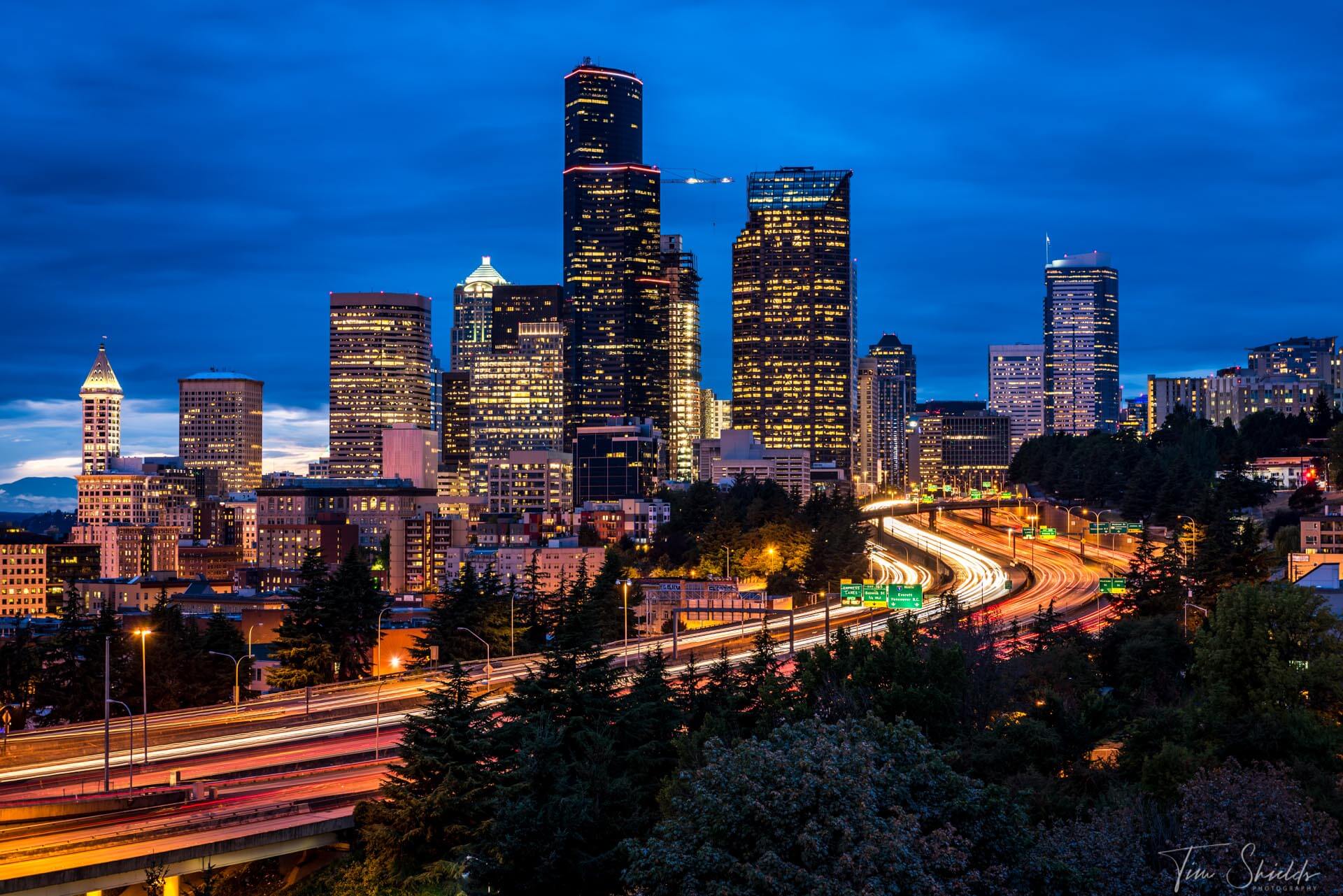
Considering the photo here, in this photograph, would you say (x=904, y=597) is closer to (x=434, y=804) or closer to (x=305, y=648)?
(x=305, y=648)

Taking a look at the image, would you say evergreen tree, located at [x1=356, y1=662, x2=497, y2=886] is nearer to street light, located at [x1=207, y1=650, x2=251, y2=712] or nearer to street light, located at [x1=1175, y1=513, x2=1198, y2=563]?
street light, located at [x1=207, y1=650, x2=251, y2=712]

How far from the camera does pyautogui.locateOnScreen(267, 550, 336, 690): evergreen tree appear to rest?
3474 inches

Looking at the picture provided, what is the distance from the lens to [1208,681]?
53.8 m

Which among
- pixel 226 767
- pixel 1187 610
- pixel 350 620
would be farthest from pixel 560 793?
pixel 350 620

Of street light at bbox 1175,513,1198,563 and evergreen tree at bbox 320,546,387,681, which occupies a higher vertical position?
street light at bbox 1175,513,1198,563

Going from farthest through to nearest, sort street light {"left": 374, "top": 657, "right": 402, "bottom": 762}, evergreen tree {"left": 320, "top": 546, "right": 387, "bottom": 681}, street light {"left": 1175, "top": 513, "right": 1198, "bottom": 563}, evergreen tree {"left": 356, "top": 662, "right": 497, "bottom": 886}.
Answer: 1. street light {"left": 1175, "top": 513, "right": 1198, "bottom": 563}
2. evergreen tree {"left": 320, "top": 546, "right": 387, "bottom": 681}
3. street light {"left": 374, "top": 657, "right": 402, "bottom": 762}
4. evergreen tree {"left": 356, "top": 662, "right": 497, "bottom": 886}

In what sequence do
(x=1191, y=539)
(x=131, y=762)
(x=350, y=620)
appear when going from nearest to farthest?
1. (x=131, y=762)
2. (x=350, y=620)
3. (x=1191, y=539)

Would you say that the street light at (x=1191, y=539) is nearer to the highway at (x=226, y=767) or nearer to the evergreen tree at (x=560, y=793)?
the highway at (x=226, y=767)

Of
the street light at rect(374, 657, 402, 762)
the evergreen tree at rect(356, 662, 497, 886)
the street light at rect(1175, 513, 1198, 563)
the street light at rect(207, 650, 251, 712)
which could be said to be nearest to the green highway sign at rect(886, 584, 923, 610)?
the street light at rect(1175, 513, 1198, 563)

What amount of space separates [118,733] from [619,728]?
25.3m

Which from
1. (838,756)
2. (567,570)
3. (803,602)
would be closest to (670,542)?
(567,570)

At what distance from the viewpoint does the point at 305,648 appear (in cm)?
8900

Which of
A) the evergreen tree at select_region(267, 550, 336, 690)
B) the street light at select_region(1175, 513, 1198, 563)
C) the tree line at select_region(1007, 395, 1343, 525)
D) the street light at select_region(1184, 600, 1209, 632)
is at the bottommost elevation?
the evergreen tree at select_region(267, 550, 336, 690)

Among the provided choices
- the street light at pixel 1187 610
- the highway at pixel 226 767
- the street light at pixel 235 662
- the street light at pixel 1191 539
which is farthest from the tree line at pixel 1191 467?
the street light at pixel 235 662
